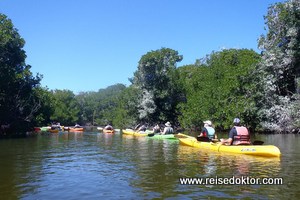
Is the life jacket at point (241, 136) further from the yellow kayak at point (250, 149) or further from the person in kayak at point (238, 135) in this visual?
the yellow kayak at point (250, 149)

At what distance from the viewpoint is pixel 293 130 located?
93.0 ft

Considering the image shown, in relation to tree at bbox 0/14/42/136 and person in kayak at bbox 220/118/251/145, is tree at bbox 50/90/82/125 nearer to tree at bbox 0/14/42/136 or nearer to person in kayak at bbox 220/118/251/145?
tree at bbox 0/14/42/136

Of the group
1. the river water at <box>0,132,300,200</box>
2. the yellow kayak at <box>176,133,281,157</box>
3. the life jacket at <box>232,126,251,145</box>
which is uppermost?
the life jacket at <box>232,126,251,145</box>

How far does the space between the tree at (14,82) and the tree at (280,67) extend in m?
22.2

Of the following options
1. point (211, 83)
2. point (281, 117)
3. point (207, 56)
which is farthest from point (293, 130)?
point (207, 56)

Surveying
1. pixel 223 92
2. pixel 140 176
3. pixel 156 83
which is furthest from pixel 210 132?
pixel 156 83

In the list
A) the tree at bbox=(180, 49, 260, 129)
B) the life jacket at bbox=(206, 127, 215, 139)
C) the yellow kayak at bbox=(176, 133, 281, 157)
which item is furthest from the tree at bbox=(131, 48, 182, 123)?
the yellow kayak at bbox=(176, 133, 281, 157)

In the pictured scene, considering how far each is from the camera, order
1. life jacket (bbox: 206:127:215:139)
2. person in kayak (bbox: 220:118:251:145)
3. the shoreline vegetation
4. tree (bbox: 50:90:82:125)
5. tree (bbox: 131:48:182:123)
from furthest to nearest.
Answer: tree (bbox: 50:90:82:125), tree (bbox: 131:48:182:123), the shoreline vegetation, life jacket (bbox: 206:127:215:139), person in kayak (bbox: 220:118:251:145)

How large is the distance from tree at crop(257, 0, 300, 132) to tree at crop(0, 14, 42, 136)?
873 inches

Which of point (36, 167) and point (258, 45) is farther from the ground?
point (258, 45)

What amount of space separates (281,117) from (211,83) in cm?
1149

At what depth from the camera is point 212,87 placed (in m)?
38.2

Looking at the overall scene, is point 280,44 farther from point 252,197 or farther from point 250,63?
point 252,197

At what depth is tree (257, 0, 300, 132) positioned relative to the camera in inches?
1104
